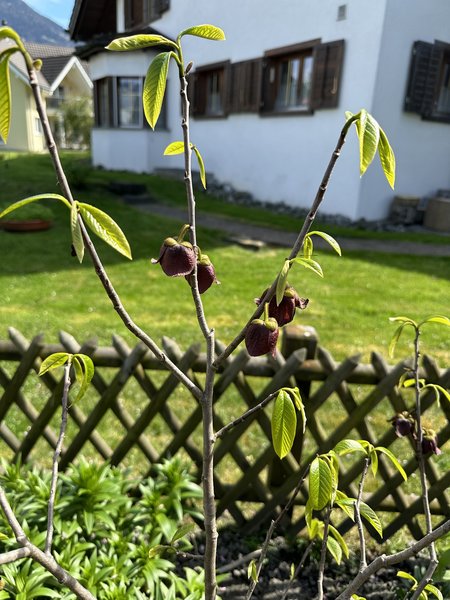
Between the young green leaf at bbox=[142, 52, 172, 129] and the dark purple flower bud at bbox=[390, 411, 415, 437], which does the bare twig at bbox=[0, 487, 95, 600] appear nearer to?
the young green leaf at bbox=[142, 52, 172, 129]

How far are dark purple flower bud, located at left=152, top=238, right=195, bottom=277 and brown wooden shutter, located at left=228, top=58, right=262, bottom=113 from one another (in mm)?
11603

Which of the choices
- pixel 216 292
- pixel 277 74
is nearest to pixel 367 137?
pixel 216 292

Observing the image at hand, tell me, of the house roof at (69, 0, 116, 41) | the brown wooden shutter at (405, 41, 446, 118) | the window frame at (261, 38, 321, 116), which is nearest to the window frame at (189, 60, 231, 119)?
the window frame at (261, 38, 321, 116)

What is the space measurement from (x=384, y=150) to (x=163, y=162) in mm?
15998

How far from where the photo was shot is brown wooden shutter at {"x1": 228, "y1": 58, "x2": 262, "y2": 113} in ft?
37.8

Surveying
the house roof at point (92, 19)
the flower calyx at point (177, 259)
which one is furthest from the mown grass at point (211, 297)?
the house roof at point (92, 19)

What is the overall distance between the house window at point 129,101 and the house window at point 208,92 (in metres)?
2.45

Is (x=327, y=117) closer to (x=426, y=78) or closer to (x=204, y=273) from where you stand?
(x=426, y=78)

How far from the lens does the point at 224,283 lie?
6156mm

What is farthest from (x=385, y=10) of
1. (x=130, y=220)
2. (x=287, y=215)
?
(x=130, y=220)

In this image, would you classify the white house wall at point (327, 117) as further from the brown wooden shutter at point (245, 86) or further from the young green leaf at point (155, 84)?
the young green leaf at point (155, 84)

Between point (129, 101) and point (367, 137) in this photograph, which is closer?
point (367, 137)

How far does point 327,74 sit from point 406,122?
70.3 inches

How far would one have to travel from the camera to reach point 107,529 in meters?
2.21
